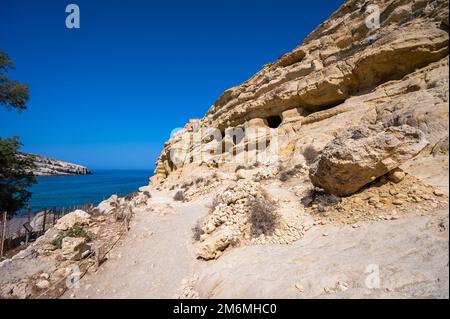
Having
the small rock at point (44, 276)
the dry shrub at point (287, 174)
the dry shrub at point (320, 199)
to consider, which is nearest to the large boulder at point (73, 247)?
the small rock at point (44, 276)

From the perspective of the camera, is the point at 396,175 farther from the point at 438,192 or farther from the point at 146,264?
the point at 146,264

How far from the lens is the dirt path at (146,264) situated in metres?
5.40

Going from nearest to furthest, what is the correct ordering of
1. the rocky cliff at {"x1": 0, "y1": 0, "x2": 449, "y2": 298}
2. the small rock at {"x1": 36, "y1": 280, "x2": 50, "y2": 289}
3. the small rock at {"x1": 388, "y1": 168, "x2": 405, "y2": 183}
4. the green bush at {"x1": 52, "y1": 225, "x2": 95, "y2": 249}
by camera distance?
1. the rocky cliff at {"x1": 0, "y1": 0, "x2": 449, "y2": 298}
2. the small rock at {"x1": 388, "y1": 168, "x2": 405, "y2": 183}
3. the small rock at {"x1": 36, "y1": 280, "x2": 50, "y2": 289}
4. the green bush at {"x1": 52, "y1": 225, "x2": 95, "y2": 249}

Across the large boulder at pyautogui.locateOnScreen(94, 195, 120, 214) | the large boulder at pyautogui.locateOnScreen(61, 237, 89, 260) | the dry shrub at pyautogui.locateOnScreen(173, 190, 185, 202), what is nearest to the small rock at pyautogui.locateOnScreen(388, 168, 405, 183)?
the large boulder at pyautogui.locateOnScreen(61, 237, 89, 260)

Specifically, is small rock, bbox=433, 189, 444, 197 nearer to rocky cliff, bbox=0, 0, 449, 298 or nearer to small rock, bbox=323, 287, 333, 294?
rocky cliff, bbox=0, 0, 449, 298

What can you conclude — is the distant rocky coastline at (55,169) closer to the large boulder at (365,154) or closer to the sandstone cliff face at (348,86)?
the sandstone cliff face at (348,86)

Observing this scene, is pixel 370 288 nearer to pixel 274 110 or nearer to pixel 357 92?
pixel 357 92

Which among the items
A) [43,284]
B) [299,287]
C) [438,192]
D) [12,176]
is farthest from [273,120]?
[12,176]

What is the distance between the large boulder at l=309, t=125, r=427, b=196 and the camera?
197 inches

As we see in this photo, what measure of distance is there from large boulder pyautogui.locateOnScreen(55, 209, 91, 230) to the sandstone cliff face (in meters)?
11.0

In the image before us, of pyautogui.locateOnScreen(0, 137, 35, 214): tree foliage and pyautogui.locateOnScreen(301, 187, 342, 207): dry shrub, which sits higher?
pyautogui.locateOnScreen(0, 137, 35, 214): tree foliage

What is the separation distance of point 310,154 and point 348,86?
640 cm

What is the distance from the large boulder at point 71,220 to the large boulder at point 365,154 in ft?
35.5
